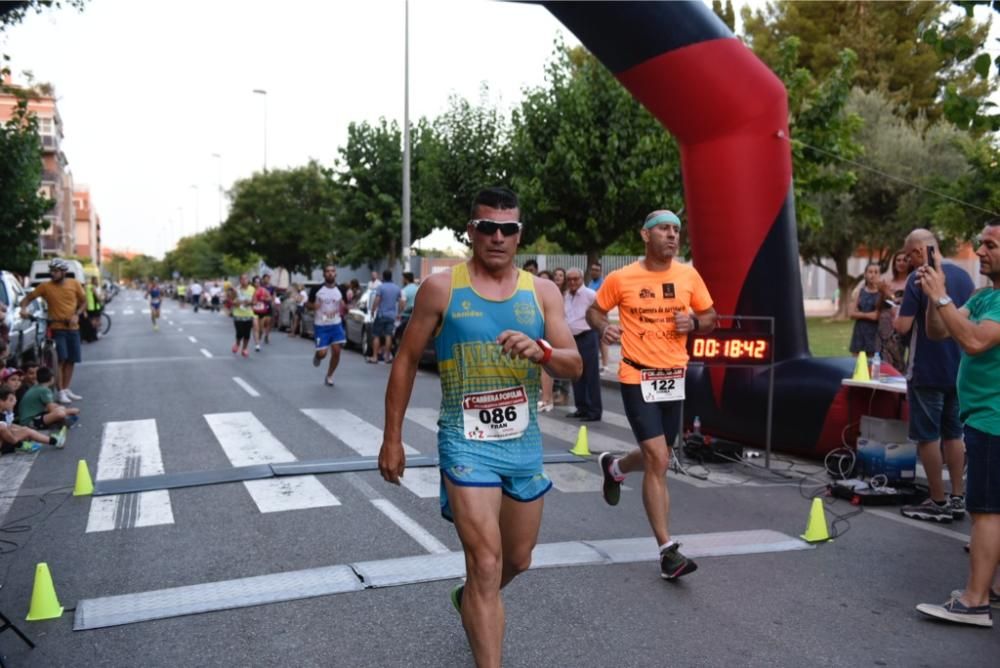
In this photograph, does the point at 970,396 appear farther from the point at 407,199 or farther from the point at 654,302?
the point at 407,199

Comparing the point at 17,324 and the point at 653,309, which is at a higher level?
the point at 653,309

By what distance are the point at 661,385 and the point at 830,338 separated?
78.5ft

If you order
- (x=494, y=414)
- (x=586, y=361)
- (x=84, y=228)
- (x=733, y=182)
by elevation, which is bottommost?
(x=586, y=361)

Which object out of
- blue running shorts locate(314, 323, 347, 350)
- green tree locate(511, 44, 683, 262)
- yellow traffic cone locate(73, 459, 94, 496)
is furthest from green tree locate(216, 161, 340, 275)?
yellow traffic cone locate(73, 459, 94, 496)

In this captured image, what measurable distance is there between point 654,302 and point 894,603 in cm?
214

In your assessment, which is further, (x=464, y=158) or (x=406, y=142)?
(x=464, y=158)

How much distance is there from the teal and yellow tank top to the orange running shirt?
1.95m

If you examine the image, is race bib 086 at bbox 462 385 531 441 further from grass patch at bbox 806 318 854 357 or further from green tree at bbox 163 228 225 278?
green tree at bbox 163 228 225 278

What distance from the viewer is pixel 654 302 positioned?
5.48 metres

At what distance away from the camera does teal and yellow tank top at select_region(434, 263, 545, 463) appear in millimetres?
3557

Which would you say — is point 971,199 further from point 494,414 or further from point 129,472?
point 494,414

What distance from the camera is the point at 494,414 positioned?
3.58 meters

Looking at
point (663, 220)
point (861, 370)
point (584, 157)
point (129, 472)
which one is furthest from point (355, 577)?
point (584, 157)

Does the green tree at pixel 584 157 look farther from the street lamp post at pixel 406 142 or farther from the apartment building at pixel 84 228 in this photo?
the apartment building at pixel 84 228
